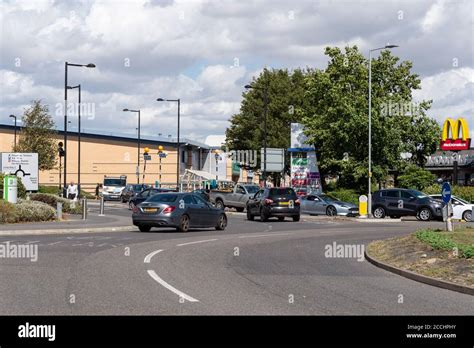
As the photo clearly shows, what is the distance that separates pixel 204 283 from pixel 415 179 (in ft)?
156

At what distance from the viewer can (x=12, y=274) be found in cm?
1430

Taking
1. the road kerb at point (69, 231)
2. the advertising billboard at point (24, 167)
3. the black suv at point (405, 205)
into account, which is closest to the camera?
the road kerb at point (69, 231)

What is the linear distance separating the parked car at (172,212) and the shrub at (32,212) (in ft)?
15.3

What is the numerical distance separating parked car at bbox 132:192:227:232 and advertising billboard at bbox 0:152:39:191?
459 inches

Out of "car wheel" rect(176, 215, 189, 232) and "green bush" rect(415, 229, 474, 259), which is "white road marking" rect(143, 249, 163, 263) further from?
"car wheel" rect(176, 215, 189, 232)

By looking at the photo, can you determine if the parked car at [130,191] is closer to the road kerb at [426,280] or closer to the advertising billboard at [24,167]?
the advertising billboard at [24,167]

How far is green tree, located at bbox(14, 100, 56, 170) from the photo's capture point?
7125 centimetres

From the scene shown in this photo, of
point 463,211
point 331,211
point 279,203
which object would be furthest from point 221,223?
point 331,211

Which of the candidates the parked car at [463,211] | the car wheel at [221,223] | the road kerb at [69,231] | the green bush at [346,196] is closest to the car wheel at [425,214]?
the parked car at [463,211]

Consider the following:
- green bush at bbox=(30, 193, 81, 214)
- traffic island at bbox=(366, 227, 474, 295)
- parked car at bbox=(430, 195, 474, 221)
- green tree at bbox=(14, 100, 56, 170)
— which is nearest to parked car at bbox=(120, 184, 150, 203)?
green tree at bbox=(14, 100, 56, 170)

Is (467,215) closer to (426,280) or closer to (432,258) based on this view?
(432,258)

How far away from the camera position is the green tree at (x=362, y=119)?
56.9m

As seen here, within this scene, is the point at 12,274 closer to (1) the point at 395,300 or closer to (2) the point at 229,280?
(2) the point at 229,280

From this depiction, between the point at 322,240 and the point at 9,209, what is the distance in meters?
12.1
